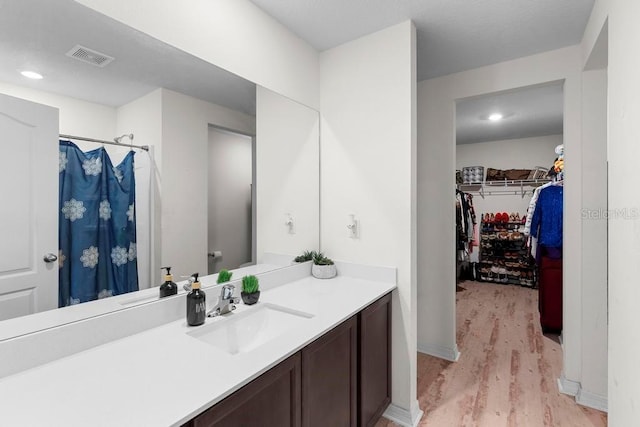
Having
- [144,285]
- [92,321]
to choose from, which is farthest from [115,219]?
[92,321]

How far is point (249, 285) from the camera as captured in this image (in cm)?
164

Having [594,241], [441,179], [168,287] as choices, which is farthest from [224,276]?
[594,241]

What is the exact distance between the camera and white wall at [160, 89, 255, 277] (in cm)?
151

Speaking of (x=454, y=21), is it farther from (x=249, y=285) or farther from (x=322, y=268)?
(x=249, y=285)

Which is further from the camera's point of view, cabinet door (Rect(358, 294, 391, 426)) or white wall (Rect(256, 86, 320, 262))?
white wall (Rect(256, 86, 320, 262))

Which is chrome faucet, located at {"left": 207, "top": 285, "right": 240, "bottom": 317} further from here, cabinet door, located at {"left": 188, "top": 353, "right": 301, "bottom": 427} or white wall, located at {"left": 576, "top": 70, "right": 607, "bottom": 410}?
white wall, located at {"left": 576, "top": 70, "right": 607, "bottom": 410}

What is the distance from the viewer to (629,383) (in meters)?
1.19

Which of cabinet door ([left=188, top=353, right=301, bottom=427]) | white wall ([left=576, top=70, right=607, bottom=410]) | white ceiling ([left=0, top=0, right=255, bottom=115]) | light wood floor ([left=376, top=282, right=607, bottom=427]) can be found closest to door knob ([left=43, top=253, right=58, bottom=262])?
white ceiling ([left=0, top=0, right=255, bottom=115])

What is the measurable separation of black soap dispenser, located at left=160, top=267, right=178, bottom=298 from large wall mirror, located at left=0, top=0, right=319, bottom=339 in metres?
0.03

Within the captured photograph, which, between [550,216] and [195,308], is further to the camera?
[550,216]

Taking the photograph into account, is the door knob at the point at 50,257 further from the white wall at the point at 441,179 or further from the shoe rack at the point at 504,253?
the shoe rack at the point at 504,253

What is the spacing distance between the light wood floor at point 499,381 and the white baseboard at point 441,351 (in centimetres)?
6

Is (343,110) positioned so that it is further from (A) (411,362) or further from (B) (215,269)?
(A) (411,362)

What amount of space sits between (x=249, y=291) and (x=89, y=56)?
1.23 m
